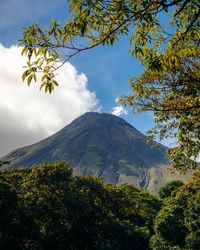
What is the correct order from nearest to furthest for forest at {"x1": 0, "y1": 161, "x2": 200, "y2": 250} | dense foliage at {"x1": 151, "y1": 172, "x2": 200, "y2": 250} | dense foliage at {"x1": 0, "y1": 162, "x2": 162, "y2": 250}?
1. dense foliage at {"x1": 0, "y1": 162, "x2": 162, "y2": 250}
2. forest at {"x1": 0, "y1": 161, "x2": 200, "y2": 250}
3. dense foliage at {"x1": 151, "y1": 172, "x2": 200, "y2": 250}

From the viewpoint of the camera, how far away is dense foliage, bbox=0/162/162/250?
36.9 feet

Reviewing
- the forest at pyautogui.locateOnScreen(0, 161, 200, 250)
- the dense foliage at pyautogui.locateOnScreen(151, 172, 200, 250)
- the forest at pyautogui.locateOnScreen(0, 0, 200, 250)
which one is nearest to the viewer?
the forest at pyautogui.locateOnScreen(0, 0, 200, 250)

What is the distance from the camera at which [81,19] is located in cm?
370

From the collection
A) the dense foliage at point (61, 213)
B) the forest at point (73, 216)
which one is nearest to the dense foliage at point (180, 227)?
the forest at point (73, 216)

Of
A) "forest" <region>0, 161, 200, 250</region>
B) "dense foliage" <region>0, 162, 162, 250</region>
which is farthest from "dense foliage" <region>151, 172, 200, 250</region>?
"dense foliage" <region>0, 162, 162, 250</region>

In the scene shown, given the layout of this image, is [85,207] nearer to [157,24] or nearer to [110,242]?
[110,242]

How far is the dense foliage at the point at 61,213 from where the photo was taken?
11252mm

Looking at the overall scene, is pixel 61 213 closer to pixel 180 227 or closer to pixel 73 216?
pixel 73 216

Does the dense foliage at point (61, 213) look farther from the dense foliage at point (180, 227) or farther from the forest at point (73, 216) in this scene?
the dense foliage at point (180, 227)

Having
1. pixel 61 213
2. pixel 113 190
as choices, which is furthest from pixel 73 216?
pixel 113 190

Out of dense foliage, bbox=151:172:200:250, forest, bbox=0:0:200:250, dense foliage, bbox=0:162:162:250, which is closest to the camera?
forest, bbox=0:0:200:250

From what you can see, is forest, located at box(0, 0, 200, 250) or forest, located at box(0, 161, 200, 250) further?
forest, located at box(0, 161, 200, 250)

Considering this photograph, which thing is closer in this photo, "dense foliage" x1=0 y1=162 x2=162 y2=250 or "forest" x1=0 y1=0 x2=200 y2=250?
"forest" x1=0 y1=0 x2=200 y2=250

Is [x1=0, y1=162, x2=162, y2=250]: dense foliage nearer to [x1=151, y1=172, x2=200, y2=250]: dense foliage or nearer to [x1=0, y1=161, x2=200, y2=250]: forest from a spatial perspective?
[x1=0, y1=161, x2=200, y2=250]: forest
